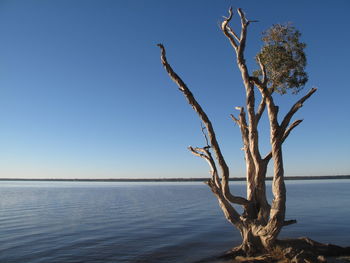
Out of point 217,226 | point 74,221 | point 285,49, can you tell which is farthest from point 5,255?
point 285,49

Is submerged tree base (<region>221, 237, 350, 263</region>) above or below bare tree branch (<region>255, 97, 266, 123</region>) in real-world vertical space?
below

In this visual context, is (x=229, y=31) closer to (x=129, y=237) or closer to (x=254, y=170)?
(x=254, y=170)

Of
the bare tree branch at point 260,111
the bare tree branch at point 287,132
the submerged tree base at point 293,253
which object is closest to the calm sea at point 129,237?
the submerged tree base at point 293,253

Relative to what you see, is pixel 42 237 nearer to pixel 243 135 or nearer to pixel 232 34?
pixel 243 135

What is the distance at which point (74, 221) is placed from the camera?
2953cm

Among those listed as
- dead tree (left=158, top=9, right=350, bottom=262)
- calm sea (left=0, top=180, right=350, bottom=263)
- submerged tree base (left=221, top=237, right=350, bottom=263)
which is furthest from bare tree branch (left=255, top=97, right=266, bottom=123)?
calm sea (left=0, top=180, right=350, bottom=263)

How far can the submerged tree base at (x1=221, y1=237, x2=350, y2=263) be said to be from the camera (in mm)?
12105

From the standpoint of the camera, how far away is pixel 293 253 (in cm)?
1259

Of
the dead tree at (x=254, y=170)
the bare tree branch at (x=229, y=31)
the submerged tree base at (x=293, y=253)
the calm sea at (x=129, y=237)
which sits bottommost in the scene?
the calm sea at (x=129, y=237)

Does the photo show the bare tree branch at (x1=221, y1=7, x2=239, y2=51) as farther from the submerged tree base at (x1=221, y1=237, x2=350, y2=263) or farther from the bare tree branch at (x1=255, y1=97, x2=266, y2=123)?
the submerged tree base at (x1=221, y1=237, x2=350, y2=263)

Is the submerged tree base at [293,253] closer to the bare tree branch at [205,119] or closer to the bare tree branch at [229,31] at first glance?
the bare tree branch at [205,119]

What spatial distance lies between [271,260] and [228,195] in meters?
3.18

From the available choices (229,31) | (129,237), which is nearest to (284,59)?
(229,31)

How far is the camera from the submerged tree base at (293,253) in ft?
39.7
